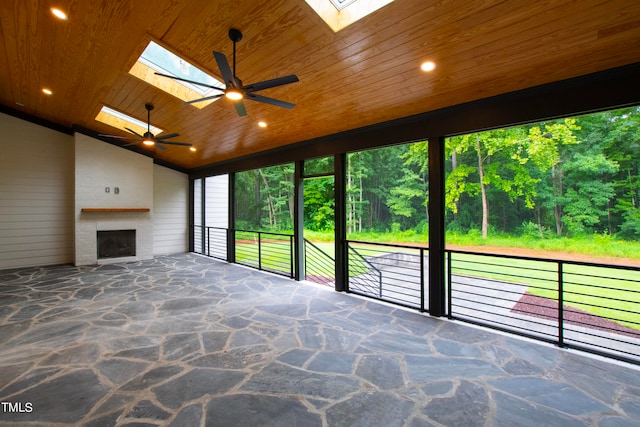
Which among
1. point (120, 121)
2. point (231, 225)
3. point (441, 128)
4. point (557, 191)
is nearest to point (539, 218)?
point (557, 191)

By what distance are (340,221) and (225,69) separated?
→ 2.92m

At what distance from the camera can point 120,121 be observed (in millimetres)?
6312

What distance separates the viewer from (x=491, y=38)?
2.30 m

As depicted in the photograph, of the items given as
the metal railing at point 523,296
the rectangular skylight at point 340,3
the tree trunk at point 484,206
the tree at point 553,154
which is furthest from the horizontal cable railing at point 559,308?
the rectangular skylight at point 340,3

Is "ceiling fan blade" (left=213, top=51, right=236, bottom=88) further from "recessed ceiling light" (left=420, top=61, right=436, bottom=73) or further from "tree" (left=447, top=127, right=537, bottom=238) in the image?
"tree" (left=447, top=127, right=537, bottom=238)

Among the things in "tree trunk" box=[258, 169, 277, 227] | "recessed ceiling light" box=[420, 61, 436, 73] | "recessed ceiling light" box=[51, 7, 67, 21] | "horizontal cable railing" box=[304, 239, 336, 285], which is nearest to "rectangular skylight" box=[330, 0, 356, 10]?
"recessed ceiling light" box=[420, 61, 436, 73]

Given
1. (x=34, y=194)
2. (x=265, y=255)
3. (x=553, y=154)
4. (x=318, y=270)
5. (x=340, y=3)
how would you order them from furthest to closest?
1. (x=318, y=270)
2. (x=553, y=154)
3. (x=265, y=255)
4. (x=34, y=194)
5. (x=340, y=3)

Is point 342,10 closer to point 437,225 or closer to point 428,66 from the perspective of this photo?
point 428,66

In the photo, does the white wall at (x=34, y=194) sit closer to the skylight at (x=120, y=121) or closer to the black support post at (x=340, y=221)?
the skylight at (x=120, y=121)

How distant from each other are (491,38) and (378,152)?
38.5 feet

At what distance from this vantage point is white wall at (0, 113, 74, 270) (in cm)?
632

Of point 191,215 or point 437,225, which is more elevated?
point 191,215

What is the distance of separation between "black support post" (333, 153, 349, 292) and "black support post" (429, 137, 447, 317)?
147 cm

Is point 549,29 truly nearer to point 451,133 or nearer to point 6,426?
point 451,133
